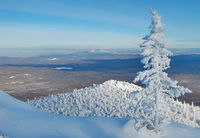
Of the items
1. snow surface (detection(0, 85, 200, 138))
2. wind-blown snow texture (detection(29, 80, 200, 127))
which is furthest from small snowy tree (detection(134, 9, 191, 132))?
wind-blown snow texture (detection(29, 80, 200, 127))

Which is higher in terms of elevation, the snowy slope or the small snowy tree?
the small snowy tree

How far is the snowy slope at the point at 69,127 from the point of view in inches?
811

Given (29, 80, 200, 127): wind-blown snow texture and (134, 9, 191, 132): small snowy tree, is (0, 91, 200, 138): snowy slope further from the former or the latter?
(29, 80, 200, 127): wind-blown snow texture

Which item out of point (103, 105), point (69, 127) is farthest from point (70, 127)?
point (103, 105)

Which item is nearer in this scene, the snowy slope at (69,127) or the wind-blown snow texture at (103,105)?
the snowy slope at (69,127)

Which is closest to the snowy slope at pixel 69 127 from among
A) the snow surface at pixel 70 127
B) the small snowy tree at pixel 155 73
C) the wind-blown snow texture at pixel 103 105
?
the snow surface at pixel 70 127

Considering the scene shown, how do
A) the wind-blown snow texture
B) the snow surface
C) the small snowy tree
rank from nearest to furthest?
the small snowy tree → the snow surface → the wind-blown snow texture

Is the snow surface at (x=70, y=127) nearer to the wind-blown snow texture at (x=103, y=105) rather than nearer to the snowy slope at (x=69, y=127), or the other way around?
the snowy slope at (x=69, y=127)

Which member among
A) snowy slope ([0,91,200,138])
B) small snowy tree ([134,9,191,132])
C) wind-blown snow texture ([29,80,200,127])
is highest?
small snowy tree ([134,9,191,132])

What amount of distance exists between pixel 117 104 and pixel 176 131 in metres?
25.0

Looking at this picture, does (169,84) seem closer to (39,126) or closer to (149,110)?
(149,110)

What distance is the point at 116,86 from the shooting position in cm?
6141

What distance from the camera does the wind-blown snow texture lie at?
Result: 4128 cm

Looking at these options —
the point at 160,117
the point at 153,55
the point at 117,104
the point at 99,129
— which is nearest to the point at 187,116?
the point at 117,104
